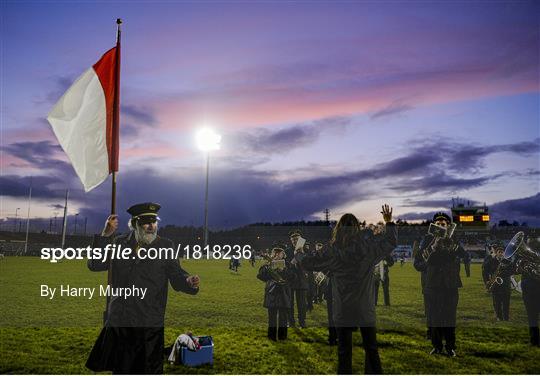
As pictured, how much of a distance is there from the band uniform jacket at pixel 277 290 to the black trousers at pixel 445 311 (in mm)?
3130

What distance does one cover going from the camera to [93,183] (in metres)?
8.44

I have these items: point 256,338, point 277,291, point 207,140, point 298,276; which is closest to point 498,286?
point 298,276

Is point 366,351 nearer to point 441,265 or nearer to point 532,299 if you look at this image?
point 441,265

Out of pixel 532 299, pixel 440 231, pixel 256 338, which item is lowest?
pixel 256 338

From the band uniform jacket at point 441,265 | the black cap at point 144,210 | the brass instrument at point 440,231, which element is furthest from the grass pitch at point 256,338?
the black cap at point 144,210

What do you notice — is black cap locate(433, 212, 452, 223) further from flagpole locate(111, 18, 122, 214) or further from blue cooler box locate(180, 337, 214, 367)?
flagpole locate(111, 18, 122, 214)

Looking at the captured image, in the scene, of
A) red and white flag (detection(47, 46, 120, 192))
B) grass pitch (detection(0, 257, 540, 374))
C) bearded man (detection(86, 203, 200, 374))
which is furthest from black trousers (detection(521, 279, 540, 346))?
red and white flag (detection(47, 46, 120, 192))

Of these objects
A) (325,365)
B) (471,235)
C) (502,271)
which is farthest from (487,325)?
(471,235)

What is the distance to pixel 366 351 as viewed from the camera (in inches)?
250

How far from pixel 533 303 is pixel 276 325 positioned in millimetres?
5677

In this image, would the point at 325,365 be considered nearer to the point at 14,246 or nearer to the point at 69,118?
the point at 69,118

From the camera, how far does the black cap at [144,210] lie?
6.65 meters

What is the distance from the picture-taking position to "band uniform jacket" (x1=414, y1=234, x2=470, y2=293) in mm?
8953

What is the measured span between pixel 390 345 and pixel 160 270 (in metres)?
6.15
